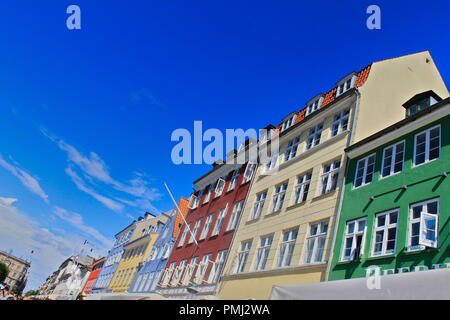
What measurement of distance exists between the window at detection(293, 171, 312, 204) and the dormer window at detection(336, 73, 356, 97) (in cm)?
549

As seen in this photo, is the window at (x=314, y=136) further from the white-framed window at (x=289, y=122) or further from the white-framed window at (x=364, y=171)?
the white-framed window at (x=364, y=171)

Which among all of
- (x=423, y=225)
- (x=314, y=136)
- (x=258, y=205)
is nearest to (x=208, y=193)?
(x=258, y=205)

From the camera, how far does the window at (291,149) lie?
2269 cm

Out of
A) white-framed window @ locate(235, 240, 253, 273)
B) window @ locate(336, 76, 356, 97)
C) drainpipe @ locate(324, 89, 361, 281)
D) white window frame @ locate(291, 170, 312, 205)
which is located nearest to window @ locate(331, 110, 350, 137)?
drainpipe @ locate(324, 89, 361, 281)

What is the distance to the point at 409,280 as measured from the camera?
865 cm

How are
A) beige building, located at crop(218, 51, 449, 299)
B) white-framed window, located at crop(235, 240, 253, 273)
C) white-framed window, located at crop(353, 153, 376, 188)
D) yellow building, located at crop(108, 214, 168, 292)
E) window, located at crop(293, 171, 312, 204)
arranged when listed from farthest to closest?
yellow building, located at crop(108, 214, 168, 292), white-framed window, located at crop(235, 240, 253, 273), window, located at crop(293, 171, 312, 204), beige building, located at crop(218, 51, 449, 299), white-framed window, located at crop(353, 153, 376, 188)

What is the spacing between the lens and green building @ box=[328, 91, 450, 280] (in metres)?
11.4

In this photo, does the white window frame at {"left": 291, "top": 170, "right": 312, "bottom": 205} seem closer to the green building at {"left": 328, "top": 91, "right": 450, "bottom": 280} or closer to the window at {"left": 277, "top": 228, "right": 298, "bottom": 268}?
the window at {"left": 277, "top": 228, "right": 298, "bottom": 268}

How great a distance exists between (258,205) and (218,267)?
4.98 meters

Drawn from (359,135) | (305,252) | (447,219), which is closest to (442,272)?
(447,219)

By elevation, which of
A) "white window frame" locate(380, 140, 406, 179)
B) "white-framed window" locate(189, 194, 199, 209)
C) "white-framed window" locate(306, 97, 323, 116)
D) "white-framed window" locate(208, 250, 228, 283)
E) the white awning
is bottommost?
the white awning

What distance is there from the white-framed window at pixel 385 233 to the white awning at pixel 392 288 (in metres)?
3.26
